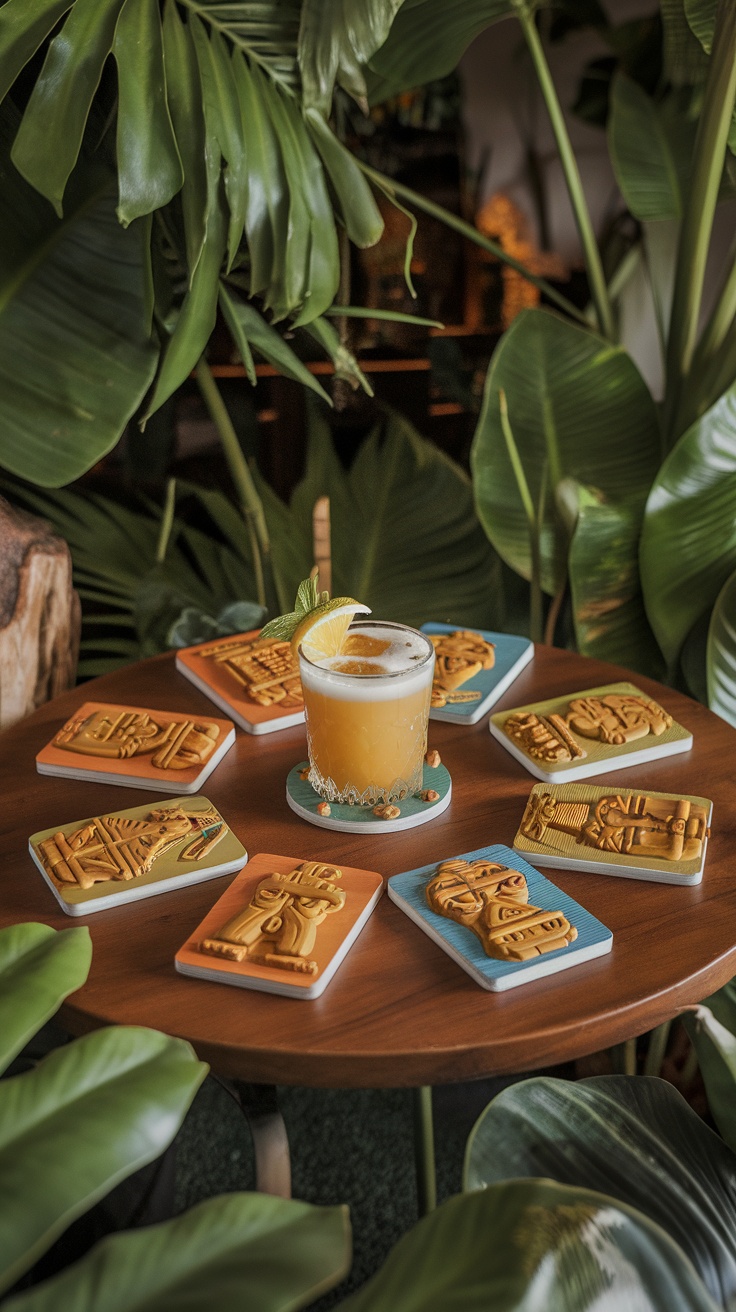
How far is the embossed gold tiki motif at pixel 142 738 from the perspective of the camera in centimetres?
98

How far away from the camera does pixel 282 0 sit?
4.61ft

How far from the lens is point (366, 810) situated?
92 centimetres

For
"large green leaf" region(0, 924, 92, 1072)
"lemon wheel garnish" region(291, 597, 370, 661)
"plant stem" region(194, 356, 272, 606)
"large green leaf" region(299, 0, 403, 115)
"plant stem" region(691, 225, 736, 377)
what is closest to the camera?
"large green leaf" region(0, 924, 92, 1072)

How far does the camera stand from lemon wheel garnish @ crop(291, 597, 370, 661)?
3.00ft

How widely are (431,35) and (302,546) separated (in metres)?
0.84

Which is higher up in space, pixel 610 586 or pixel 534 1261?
pixel 534 1261

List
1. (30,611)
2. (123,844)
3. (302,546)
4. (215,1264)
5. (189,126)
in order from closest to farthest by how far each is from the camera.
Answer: (215,1264), (123,844), (189,126), (30,611), (302,546)

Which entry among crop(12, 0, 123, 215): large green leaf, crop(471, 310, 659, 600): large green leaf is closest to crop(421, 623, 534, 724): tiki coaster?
crop(471, 310, 659, 600): large green leaf

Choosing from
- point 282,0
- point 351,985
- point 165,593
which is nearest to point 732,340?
point 282,0

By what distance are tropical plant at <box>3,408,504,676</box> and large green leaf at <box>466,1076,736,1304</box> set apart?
1.10 meters

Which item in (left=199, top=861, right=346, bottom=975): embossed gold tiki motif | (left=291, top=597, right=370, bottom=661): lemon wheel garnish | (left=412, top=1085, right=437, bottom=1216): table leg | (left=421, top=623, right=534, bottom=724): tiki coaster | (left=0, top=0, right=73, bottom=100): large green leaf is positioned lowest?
(left=412, top=1085, right=437, bottom=1216): table leg

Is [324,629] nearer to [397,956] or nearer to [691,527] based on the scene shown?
[397,956]

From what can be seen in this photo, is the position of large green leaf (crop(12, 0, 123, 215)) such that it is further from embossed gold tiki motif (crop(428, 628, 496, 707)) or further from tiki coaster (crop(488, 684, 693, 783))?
tiki coaster (crop(488, 684, 693, 783))

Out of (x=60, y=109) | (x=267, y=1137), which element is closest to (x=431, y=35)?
(x=60, y=109)
